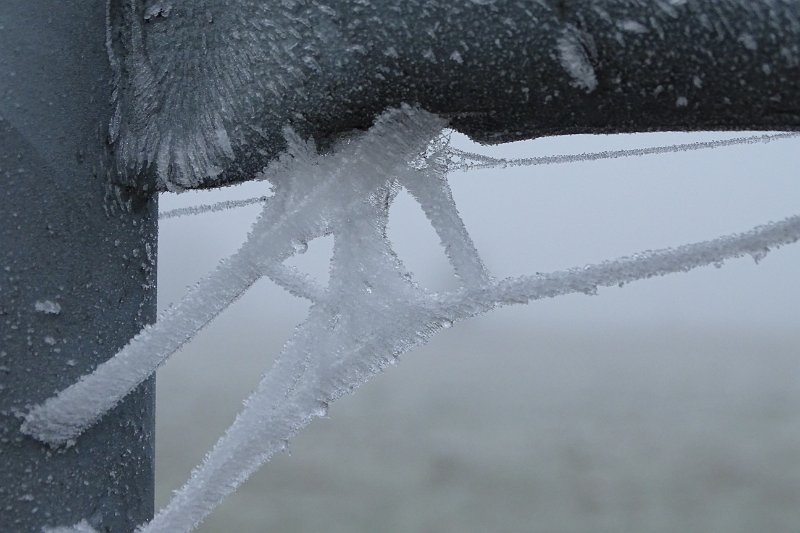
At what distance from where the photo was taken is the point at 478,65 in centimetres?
38

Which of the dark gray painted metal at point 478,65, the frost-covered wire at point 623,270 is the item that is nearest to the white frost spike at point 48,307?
the dark gray painted metal at point 478,65

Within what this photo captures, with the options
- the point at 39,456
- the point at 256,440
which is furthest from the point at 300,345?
the point at 39,456

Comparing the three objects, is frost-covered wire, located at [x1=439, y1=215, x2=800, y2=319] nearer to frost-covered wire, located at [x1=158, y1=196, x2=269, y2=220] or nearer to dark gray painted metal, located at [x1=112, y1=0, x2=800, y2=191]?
dark gray painted metal, located at [x1=112, y1=0, x2=800, y2=191]

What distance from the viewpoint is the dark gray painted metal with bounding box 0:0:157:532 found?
447 mm

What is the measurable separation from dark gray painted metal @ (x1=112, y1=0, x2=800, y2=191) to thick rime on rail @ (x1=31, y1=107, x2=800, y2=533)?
2cm

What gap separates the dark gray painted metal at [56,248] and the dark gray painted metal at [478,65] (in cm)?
6

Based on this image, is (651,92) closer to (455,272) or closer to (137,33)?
(455,272)

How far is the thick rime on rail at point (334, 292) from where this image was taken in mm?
421

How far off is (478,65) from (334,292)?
0.53 feet

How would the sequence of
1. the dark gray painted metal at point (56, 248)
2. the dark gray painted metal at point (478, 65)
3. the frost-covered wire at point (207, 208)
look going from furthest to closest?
the frost-covered wire at point (207, 208)
the dark gray painted metal at point (56, 248)
the dark gray painted metal at point (478, 65)

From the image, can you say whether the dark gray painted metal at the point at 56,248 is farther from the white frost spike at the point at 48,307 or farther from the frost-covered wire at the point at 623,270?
the frost-covered wire at the point at 623,270

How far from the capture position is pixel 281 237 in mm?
447

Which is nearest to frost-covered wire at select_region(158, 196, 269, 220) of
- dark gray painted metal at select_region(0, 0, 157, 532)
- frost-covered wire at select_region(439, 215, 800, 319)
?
dark gray painted metal at select_region(0, 0, 157, 532)

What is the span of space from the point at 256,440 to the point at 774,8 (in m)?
0.36
